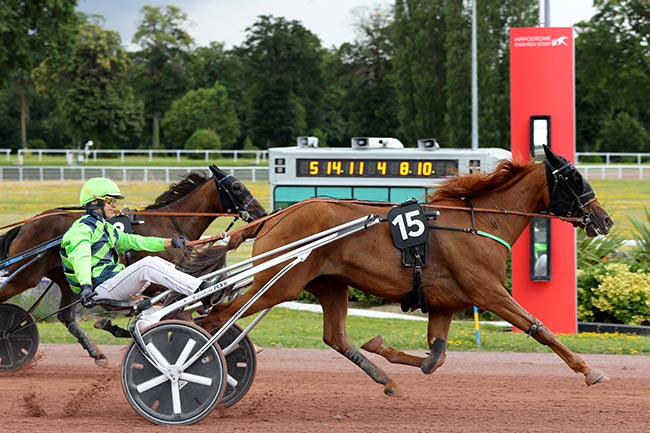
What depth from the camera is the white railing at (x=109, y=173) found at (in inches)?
1134

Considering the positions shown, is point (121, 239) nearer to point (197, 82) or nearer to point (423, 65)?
point (423, 65)

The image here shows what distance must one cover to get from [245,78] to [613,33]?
1959 centimetres

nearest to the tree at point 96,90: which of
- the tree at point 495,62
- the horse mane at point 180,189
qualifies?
the tree at point 495,62

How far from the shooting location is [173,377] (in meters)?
5.82

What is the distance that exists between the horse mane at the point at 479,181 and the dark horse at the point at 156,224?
7.30 ft

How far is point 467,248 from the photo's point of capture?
6.39 meters

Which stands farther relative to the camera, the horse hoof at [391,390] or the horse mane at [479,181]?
the horse mane at [479,181]

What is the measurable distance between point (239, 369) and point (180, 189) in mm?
2619

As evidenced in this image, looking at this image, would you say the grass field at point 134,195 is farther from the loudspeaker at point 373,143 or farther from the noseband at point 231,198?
the noseband at point 231,198

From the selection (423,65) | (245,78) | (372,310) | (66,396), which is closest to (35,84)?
(245,78)

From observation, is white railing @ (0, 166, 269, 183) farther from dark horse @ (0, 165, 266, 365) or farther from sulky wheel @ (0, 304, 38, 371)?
sulky wheel @ (0, 304, 38, 371)

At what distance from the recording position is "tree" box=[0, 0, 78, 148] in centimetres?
3175

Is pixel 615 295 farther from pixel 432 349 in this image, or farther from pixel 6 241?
pixel 6 241

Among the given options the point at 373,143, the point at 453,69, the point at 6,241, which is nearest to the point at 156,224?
the point at 6,241
